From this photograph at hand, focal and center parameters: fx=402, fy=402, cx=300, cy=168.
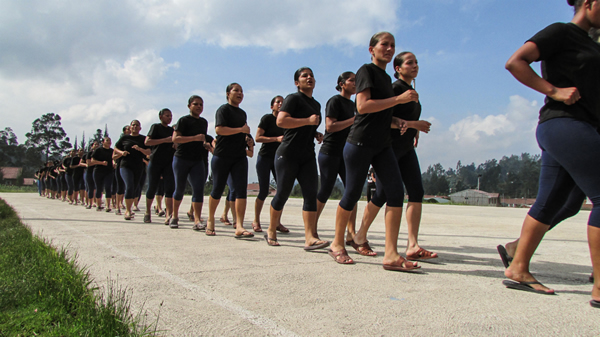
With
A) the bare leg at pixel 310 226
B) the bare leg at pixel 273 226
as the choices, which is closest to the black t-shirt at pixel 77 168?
the bare leg at pixel 273 226

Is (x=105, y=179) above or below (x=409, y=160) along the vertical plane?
below

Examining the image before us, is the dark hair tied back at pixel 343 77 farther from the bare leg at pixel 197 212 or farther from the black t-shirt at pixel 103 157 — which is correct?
the black t-shirt at pixel 103 157

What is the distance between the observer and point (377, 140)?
3881mm

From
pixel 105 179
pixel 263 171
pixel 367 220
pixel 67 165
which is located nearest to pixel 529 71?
pixel 367 220

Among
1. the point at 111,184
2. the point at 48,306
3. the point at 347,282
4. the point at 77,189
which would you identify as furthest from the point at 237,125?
the point at 77,189

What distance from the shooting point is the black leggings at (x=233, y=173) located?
601 cm

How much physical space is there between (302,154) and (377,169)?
1.29m

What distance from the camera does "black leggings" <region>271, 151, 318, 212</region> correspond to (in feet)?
16.0

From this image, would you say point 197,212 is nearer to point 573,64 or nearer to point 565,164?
point 565,164

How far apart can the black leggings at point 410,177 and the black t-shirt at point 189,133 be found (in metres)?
3.72

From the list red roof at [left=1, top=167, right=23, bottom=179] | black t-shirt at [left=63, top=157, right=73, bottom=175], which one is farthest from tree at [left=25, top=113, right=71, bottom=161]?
black t-shirt at [left=63, top=157, right=73, bottom=175]

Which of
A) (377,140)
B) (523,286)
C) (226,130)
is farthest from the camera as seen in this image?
(226,130)

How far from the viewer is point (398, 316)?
227 centimetres

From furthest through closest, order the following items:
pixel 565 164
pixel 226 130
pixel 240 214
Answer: pixel 226 130
pixel 240 214
pixel 565 164
